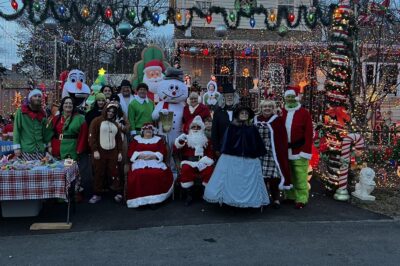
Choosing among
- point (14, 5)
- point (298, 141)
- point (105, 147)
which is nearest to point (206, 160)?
point (298, 141)

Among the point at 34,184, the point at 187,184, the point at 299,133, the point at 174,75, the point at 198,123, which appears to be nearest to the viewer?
the point at 34,184

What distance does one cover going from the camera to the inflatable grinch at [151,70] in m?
9.23

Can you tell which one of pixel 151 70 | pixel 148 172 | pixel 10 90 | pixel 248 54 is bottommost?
pixel 148 172

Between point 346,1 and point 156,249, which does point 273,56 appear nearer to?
point 346,1

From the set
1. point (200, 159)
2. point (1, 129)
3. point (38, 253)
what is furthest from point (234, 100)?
point (1, 129)

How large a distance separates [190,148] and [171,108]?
3.47ft

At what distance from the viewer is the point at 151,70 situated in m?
9.27

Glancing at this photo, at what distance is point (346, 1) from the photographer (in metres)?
7.40

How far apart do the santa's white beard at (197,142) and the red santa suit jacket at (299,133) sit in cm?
140

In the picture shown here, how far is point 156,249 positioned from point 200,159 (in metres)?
2.36

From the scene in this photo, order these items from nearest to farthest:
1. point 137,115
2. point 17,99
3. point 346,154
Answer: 1. point 346,154
2. point 137,115
3. point 17,99

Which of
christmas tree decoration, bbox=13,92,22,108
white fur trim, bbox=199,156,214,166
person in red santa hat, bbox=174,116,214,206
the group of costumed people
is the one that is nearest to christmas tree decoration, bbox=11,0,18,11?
the group of costumed people

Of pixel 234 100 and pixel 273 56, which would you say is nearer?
pixel 234 100

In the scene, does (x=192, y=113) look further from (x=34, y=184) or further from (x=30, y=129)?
(x=34, y=184)
